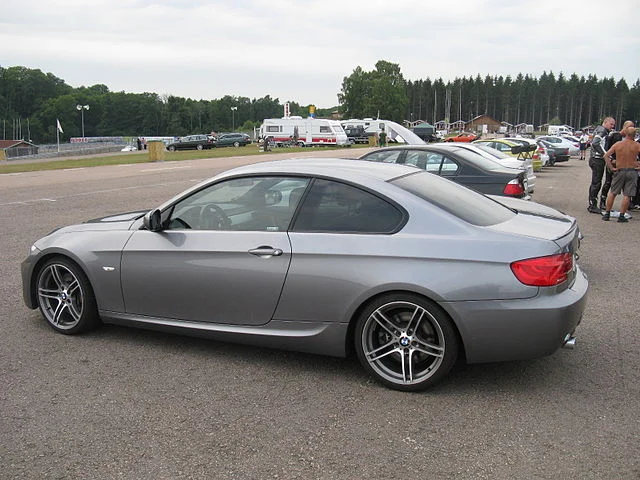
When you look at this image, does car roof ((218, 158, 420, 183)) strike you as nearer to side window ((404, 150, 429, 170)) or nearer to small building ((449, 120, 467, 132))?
side window ((404, 150, 429, 170))

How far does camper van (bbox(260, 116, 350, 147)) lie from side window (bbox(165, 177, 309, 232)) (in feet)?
168

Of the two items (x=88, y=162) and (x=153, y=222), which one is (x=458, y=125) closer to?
(x=88, y=162)

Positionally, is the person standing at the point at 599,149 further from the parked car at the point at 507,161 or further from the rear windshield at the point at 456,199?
Answer: the rear windshield at the point at 456,199

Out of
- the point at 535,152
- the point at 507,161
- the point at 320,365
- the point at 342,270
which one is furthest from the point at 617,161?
the point at 535,152

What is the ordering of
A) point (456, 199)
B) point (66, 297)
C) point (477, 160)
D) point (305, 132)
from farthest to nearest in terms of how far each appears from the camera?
point (305, 132) → point (477, 160) → point (66, 297) → point (456, 199)

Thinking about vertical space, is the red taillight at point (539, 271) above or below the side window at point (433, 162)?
below

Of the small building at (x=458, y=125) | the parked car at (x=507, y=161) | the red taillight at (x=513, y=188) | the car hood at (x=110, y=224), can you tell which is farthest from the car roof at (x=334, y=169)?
the small building at (x=458, y=125)

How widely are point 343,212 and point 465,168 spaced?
645 centimetres

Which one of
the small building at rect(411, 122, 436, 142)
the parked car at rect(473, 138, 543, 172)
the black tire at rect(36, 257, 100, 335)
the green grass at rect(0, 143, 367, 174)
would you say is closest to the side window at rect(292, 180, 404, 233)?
the black tire at rect(36, 257, 100, 335)

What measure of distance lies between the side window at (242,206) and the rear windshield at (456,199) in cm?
78

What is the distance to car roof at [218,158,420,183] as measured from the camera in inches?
175

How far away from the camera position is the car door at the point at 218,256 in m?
4.30

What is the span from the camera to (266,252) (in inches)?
168

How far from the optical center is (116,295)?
15.9ft
